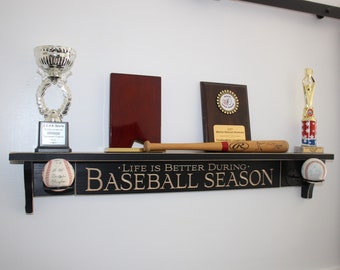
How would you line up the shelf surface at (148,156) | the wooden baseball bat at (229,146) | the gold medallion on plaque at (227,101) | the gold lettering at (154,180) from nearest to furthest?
the shelf surface at (148,156) → the wooden baseball bat at (229,146) → the gold lettering at (154,180) → the gold medallion on plaque at (227,101)

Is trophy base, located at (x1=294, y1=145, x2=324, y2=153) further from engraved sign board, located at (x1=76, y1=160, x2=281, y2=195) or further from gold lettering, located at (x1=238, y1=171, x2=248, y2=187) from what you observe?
gold lettering, located at (x1=238, y1=171, x2=248, y2=187)

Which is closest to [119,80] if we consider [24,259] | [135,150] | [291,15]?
[135,150]

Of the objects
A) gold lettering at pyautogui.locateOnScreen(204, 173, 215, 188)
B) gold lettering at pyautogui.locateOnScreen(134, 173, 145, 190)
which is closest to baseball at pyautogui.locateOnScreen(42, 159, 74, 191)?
gold lettering at pyautogui.locateOnScreen(134, 173, 145, 190)

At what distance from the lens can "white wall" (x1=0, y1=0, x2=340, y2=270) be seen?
116 centimetres

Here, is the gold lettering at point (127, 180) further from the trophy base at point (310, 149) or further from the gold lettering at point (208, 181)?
the trophy base at point (310, 149)

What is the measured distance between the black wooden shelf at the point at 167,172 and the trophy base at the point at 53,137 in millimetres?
31

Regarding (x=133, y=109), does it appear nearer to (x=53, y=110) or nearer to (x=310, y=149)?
(x=53, y=110)

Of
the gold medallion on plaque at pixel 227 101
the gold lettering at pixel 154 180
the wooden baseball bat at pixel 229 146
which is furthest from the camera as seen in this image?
the gold medallion on plaque at pixel 227 101

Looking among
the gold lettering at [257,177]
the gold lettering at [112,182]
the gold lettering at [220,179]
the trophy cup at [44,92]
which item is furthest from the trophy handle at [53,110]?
the gold lettering at [257,177]

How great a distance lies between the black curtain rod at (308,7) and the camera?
144 cm

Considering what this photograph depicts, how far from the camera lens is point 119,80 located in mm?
1227

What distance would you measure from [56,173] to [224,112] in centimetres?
67

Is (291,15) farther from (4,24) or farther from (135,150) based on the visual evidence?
(4,24)

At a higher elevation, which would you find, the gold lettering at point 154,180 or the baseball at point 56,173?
the baseball at point 56,173
